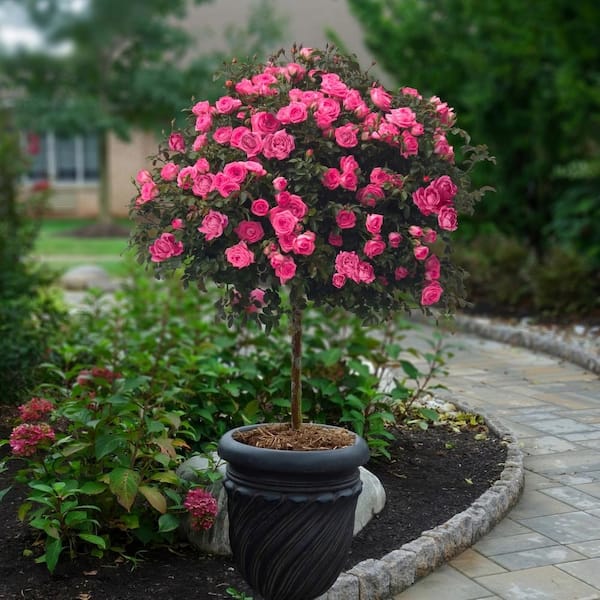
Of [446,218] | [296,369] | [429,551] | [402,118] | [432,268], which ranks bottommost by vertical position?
[429,551]

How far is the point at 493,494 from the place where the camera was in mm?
4969

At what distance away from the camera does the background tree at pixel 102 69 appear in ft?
84.1

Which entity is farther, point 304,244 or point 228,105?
point 228,105

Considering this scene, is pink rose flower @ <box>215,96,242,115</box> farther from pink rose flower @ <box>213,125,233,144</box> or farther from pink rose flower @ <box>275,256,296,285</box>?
pink rose flower @ <box>275,256,296,285</box>

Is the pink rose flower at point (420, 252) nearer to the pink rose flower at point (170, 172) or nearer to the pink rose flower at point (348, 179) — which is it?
the pink rose flower at point (348, 179)

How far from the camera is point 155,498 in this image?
13.9 ft

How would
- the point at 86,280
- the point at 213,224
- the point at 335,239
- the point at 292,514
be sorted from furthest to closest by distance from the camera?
the point at 86,280 < the point at 335,239 < the point at 213,224 < the point at 292,514

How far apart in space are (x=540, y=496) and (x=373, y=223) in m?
2.17

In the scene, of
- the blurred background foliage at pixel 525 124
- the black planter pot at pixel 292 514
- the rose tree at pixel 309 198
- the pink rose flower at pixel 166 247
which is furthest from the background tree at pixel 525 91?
the black planter pot at pixel 292 514

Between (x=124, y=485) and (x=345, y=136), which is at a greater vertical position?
(x=345, y=136)

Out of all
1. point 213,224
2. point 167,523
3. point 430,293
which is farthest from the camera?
point 167,523

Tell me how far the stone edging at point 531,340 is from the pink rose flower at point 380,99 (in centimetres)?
499

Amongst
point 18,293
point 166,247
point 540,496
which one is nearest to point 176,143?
point 166,247

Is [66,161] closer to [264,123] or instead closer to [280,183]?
[264,123]
